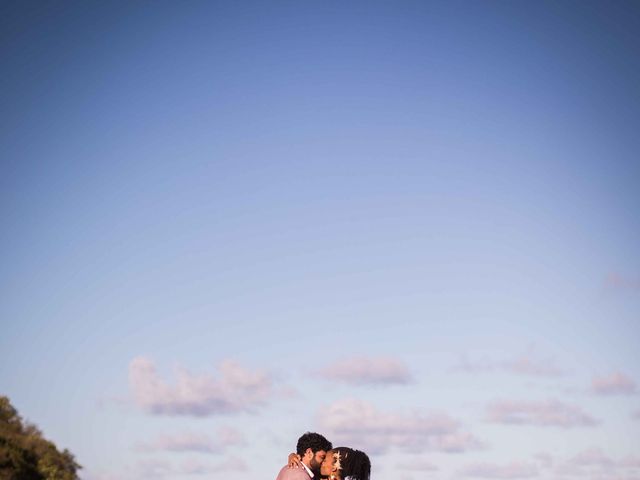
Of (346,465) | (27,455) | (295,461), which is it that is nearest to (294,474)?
(295,461)

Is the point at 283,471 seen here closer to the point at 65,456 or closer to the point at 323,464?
the point at 323,464

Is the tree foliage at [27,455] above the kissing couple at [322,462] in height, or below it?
above

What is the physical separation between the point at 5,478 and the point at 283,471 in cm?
5181

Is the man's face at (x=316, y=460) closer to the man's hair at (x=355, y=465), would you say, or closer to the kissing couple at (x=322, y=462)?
the kissing couple at (x=322, y=462)

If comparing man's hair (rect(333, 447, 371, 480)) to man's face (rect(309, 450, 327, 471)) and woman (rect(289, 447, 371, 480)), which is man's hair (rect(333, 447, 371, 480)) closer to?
woman (rect(289, 447, 371, 480))

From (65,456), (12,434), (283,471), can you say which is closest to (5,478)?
(12,434)

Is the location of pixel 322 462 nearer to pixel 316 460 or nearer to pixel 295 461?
pixel 316 460

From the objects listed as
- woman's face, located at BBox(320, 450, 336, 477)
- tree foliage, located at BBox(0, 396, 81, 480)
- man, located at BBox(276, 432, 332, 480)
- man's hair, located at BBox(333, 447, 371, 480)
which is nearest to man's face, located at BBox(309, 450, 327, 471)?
man, located at BBox(276, 432, 332, 480)

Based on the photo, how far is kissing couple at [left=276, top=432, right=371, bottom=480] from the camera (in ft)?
54.9

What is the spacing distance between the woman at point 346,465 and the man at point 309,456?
21 cm

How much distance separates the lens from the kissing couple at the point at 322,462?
54.9 ft

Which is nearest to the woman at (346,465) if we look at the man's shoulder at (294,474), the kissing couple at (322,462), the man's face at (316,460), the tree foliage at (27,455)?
the kissing couple at (322,462)

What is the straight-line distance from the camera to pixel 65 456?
81.5m

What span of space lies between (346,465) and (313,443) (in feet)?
3.25
